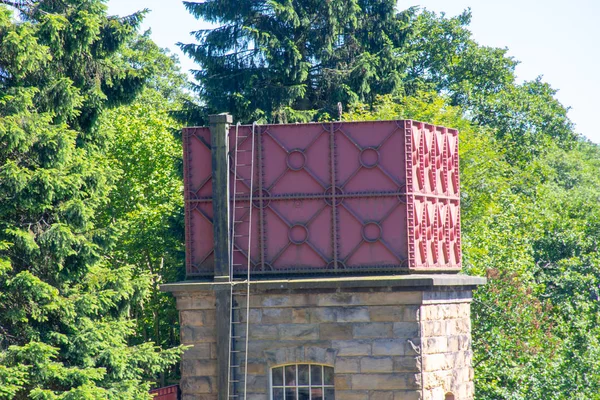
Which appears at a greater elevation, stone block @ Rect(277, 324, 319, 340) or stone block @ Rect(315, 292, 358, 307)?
stone block @ Rect(315, 292, 358, 307)

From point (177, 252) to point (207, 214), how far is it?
40.2 ft

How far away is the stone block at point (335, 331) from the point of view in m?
16.5

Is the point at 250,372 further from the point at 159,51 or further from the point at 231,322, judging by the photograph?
the point at 159,51

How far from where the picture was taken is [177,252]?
1174 inches

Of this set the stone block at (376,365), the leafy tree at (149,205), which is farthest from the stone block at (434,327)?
the leafy tree at (149,205)

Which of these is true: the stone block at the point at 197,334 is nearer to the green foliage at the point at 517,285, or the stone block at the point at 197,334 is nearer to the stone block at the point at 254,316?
the stone block at the point at 254,316

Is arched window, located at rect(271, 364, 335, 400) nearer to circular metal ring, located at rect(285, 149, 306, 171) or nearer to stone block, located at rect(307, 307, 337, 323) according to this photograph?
stone block, located at rect(307, 307, 337, 323)

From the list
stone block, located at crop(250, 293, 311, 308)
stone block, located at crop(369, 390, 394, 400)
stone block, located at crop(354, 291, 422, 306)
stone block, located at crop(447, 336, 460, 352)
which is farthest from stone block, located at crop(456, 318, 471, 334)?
stone block, located at crop(250, 293, 311, 308)

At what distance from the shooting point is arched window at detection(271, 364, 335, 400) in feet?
54.9

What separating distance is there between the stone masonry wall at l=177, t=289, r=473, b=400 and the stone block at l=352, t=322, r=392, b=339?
0.02 meters

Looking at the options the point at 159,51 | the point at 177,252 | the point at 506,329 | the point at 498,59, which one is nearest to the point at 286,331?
the point at 506,329

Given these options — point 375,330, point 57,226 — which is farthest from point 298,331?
point 57,226

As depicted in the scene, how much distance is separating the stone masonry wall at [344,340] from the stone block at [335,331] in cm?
1

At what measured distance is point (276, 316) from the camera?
55.4 ft
